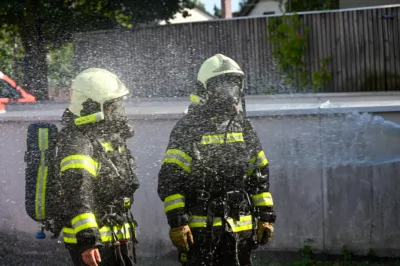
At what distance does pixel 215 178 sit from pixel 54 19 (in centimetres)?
1160

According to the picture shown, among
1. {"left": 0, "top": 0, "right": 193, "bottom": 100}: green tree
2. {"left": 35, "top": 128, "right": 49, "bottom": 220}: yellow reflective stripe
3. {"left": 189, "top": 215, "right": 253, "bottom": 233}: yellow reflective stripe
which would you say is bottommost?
{"left": 189, "top": 215, "right": 253, "bottom": 233}: yellow reflective stripe

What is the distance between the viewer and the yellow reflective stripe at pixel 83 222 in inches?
168

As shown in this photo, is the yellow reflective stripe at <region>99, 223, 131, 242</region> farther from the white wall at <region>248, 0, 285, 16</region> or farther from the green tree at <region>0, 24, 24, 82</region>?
the white wall at <region>248, 0, 285, 16</region>

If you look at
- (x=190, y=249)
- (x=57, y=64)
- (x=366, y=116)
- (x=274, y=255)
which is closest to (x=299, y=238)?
(x=274, y=255)

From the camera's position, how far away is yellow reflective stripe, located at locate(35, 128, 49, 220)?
4.61 metres

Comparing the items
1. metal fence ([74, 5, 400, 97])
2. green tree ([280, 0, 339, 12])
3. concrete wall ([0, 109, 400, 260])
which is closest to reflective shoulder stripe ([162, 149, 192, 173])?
concrete wall ([0, 109, 400, 260])

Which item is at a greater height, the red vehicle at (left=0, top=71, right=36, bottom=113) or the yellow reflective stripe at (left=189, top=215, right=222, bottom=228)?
the red vehicle at (left=0, top=71, right=36, bottom=113)

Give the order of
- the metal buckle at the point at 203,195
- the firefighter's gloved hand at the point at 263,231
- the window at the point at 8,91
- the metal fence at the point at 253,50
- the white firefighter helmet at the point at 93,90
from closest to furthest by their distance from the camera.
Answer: the white firefighter helmet at the point at 93,90 → the metal buckle at the point at 203,195 → the firefighter's gloved hand at the point at 263,231 → the window at the point at 8,91 → the metal fence at the point at 253,50

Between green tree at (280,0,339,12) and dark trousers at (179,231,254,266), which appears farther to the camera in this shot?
green tree at (280,0,339,12)

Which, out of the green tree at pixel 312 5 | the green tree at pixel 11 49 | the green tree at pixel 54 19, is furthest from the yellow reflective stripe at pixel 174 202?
the green tree at pixel 312 5

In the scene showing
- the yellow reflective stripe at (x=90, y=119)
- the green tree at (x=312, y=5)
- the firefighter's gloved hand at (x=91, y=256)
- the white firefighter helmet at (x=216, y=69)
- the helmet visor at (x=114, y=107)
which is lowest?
the firefighter's gloved hand at (x=91, y=256)

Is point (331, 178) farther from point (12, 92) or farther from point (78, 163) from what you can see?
point (12, 92)

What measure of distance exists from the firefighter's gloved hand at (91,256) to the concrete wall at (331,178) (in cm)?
227

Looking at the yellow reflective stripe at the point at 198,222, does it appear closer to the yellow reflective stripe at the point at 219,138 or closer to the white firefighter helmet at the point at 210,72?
the yellow reflective stripe at the point at 219,138
